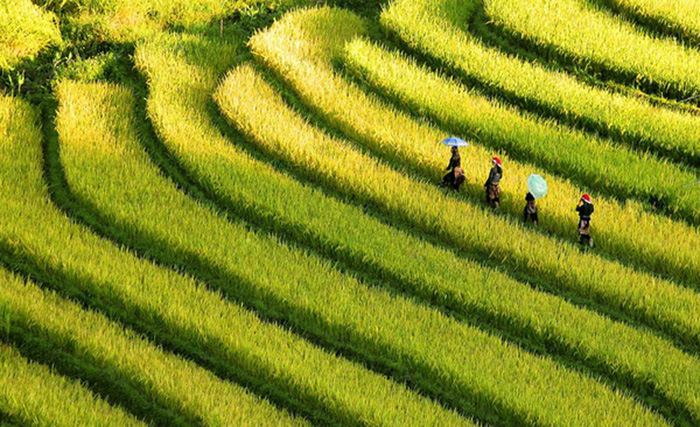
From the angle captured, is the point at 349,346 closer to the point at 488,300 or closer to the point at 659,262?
the point at 488,300

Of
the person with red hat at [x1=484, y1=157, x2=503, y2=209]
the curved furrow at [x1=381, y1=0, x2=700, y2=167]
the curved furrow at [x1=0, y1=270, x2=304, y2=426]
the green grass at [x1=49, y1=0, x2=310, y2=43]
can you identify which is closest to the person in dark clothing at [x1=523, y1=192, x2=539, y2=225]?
the person with red hat at [x1=484, y1=157, x2=503, y2=209]

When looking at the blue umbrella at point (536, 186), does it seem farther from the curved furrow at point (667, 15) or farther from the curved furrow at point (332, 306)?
the curved furrow at point (667, 15)

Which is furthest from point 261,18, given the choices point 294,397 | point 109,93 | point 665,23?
point 294,397

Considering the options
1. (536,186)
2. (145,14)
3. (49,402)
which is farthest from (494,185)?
(145,14)

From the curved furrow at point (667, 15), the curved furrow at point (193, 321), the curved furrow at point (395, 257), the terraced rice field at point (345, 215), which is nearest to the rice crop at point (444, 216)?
the terraced rice field at point (345, 215)

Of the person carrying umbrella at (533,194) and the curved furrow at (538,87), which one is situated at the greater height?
the curved furrow at (538,87)

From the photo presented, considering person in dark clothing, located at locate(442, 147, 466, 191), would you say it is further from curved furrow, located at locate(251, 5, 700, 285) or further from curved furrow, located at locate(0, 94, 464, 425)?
curved furrow, located at locate(0, 94, 464, 425)

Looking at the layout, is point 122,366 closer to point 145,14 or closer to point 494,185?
point 494,185
